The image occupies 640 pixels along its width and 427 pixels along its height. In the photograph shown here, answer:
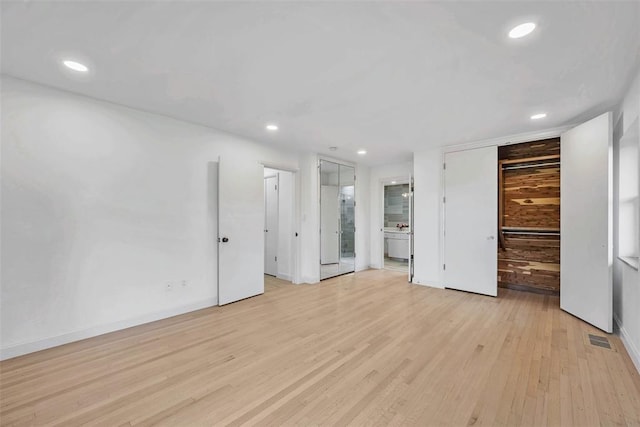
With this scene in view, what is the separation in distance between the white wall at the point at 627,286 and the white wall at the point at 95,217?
4629 millimetres

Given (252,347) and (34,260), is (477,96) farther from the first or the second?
(34,260)

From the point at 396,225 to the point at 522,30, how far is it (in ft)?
21.4

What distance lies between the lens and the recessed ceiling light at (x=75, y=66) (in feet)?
7.21

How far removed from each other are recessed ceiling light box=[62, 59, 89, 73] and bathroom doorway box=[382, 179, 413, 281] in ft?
20.5

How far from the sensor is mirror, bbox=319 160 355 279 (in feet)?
19.4

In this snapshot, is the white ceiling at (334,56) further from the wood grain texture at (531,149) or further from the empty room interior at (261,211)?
the wood grain texture at (531,149)

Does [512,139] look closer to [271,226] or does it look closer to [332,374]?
[332,374]

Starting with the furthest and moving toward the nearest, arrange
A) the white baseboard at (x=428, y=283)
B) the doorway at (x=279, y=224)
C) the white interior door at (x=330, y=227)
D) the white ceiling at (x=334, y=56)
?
the white interior door at (x=330, y=227) → the doorway at (x=279, y=224) → the white baseboard at (x=428, y=283) → the white ceiling at (x=334, y=56)

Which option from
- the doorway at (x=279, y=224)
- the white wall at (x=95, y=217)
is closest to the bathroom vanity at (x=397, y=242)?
the doorway at (x=279, y=224)

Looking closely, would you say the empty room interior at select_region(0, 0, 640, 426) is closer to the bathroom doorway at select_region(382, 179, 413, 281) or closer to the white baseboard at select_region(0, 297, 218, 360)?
the white baseboard at select_region(0, 297, 218, 360)

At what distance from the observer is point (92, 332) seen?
283 cm

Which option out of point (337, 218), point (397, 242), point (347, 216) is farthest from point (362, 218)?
point (397, 242)

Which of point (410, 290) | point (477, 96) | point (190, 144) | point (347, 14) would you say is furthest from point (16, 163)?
point (410, 290)

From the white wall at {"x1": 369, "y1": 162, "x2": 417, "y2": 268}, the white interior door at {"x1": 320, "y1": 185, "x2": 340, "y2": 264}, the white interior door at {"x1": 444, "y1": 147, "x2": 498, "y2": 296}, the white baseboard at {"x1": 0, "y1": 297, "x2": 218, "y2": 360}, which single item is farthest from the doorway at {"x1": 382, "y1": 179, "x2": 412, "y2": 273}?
the white baseboard at {"x1": 0, "y1": 297, "x2": 218, "y2": 360}
